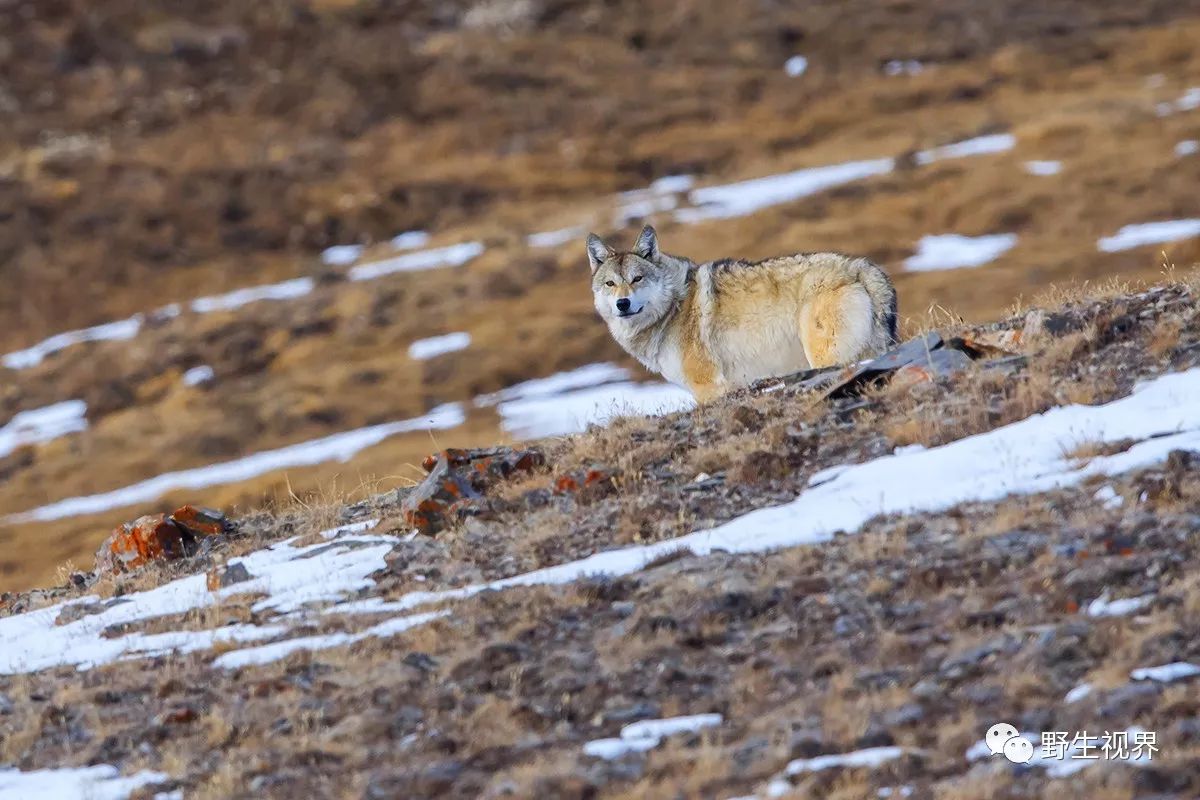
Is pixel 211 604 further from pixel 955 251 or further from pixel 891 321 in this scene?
pixel 955 251

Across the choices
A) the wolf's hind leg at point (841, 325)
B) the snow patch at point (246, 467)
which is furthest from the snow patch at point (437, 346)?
the wolf's hind leg at point (841, 325)

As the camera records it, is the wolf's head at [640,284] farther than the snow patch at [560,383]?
No

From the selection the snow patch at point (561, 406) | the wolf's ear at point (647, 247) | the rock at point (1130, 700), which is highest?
the wolf's ear at point (647, 247)

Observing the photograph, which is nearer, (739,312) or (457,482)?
(457,482)

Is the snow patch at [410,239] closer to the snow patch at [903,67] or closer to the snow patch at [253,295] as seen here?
the snow patch at [253,295]

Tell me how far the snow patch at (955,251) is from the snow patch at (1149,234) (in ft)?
10.6

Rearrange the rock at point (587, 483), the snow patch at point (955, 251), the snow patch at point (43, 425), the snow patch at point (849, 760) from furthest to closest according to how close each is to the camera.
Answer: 1. the snow patch at point (955, 251)
2. the snow patch at point (43, 425)
3. the rock at point (587, 483)
4. the snow patch at point (849, 760)

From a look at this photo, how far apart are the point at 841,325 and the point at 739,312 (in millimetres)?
1216

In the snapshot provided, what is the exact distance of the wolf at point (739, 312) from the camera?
13750mm

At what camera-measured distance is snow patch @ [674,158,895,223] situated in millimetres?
54250

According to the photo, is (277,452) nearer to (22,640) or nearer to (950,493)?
(22,640)

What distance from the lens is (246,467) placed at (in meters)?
39.4

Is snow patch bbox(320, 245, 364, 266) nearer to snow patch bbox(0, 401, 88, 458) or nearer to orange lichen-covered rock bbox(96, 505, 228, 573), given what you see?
snow patch bbox(0, 401, 88, 458)

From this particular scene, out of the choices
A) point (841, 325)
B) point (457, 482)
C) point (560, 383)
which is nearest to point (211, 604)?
point (457, 482)
